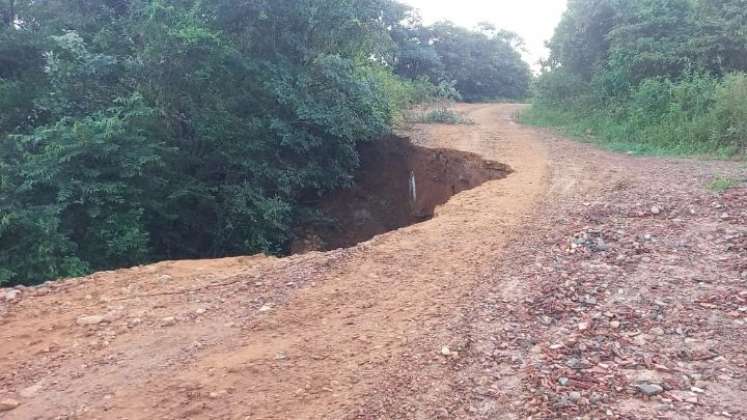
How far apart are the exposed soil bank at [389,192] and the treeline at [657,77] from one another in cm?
301

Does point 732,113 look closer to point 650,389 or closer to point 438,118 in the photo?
point 438,118

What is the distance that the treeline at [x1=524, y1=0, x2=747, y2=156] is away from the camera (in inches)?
368

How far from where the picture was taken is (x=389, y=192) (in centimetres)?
1117

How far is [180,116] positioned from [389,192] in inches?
165

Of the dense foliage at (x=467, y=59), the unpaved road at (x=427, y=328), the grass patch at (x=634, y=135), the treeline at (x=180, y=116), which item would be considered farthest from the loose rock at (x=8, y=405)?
the dense foliage at (x=467, y=59)

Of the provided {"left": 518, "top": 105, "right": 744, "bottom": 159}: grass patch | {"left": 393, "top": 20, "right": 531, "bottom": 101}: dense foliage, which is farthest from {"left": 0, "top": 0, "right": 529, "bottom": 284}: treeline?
{"left": 393, "top": 20, "right": 531, "bottom": 101}: dense foliage

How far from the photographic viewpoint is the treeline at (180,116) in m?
7.08

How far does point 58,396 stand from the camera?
10.4 feet

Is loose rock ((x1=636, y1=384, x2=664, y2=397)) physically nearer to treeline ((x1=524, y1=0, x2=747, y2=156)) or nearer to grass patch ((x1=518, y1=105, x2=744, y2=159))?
grass patch ((x1=518, y1=105, x2=744, y2=159))

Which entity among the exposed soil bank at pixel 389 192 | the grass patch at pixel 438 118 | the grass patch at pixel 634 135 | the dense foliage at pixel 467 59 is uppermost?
the dense foliage at pixel 467 59

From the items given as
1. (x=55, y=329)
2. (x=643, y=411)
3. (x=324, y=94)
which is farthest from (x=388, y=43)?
(x=643, y=411)

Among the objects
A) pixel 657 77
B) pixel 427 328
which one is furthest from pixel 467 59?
pixel 427 328

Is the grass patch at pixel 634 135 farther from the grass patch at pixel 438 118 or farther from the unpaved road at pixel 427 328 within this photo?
the unpaved road at pixel 427 328

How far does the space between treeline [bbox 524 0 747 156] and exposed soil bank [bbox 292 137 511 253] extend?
3.01 m
